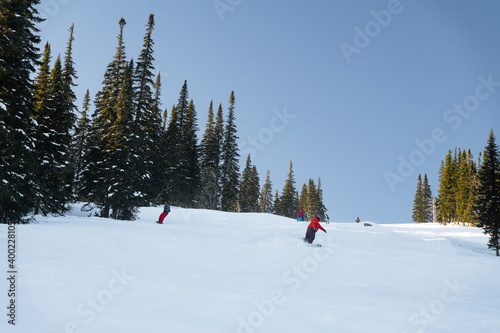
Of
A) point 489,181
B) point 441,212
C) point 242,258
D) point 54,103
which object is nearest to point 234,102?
point 54,103

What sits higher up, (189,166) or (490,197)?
(189,166)

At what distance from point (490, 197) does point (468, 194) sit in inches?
1321

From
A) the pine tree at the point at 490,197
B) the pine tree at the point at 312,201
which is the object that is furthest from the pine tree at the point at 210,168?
the pine tree at the point at 490,197

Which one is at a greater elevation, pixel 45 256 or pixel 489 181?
pixel 489 181

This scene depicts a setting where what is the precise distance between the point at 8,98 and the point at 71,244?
468 inches

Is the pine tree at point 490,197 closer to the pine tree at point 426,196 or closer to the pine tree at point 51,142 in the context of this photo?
the pine tree at point 51,142

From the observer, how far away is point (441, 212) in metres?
62.2

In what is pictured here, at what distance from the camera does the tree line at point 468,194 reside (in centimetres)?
2597

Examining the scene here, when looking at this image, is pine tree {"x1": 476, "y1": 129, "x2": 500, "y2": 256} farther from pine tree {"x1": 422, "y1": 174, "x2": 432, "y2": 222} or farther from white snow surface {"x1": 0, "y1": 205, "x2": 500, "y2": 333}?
pine tree {"x1": 422, "y1": 174, "x2": 432, "y2": 222}

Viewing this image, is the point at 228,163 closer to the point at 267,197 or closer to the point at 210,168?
the point at 210,168

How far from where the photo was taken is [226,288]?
287 inches

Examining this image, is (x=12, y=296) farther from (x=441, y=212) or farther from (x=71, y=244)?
(x=441, y=212)

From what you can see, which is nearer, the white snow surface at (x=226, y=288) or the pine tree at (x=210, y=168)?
the white snow surface at (x=226, y=288)

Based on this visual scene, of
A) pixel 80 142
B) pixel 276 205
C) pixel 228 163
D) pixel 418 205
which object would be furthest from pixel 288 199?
pixel 80 142
